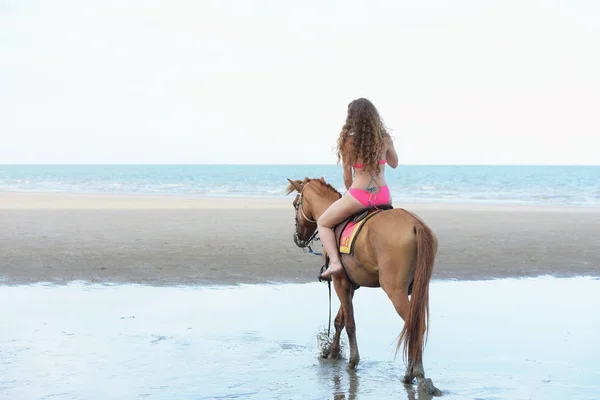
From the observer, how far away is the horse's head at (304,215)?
763cm

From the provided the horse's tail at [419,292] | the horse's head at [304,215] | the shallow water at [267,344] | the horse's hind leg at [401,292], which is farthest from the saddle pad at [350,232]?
the shallow water at [267,344]

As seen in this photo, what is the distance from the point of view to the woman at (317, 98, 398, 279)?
6.59 m

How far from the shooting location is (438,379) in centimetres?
633

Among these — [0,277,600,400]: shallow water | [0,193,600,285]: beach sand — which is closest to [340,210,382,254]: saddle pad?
[0,277,600,400]: shallow water

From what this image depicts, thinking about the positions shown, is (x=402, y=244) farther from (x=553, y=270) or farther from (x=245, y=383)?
(x=553, y=270)

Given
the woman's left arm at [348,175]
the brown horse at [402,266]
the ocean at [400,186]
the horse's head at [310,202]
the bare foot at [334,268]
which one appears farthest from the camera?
the ocean at [400,186]

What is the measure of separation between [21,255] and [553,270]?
8.94 m

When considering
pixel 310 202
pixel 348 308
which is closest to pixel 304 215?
pixel 310 202
